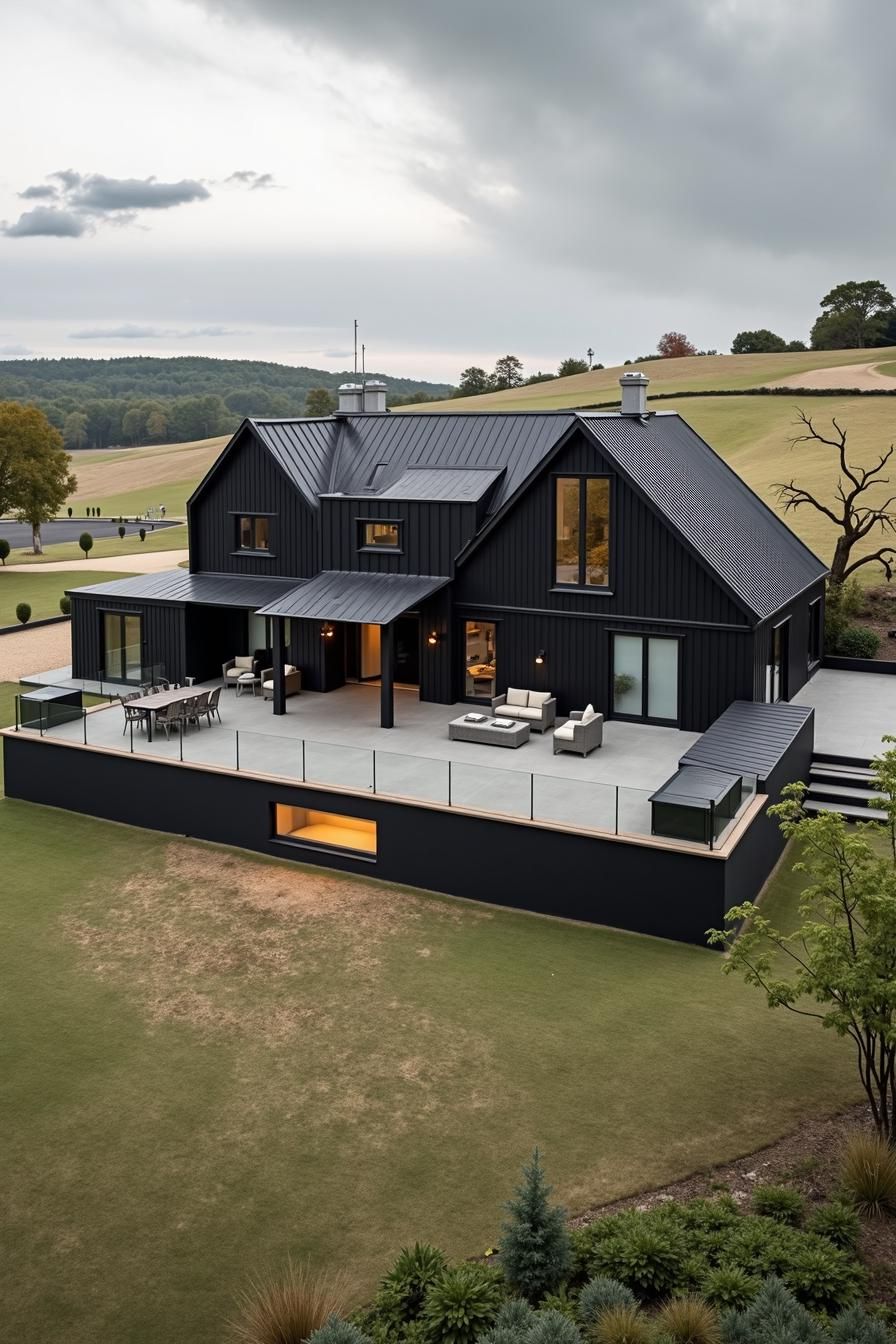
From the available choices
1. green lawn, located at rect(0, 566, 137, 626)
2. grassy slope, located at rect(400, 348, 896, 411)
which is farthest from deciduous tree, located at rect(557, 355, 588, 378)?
green lawn, located at rect(0, 566, 137, 626)

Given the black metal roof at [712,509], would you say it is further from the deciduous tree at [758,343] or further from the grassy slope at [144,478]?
the deciduous tree at [758,343]

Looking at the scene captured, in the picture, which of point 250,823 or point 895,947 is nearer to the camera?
point 895,947

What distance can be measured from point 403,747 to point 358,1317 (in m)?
12.7

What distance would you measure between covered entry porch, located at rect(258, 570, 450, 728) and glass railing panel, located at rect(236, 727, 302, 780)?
103 inches

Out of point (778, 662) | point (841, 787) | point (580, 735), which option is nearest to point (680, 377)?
point (778, 662)

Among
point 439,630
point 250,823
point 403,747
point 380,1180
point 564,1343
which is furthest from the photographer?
point 439,630

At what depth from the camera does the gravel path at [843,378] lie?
79.1m

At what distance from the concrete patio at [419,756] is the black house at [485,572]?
2.77 ft

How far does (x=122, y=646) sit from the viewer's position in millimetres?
27859

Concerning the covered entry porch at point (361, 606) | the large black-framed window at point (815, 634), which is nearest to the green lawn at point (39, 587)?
the covered entry porch at point (361, 606)

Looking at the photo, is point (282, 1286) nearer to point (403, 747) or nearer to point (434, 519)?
point (403, 747)

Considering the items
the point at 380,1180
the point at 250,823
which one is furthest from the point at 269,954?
the point at 380,1180

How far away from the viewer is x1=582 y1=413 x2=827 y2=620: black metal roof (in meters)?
21.7

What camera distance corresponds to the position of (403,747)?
69.7 feet
